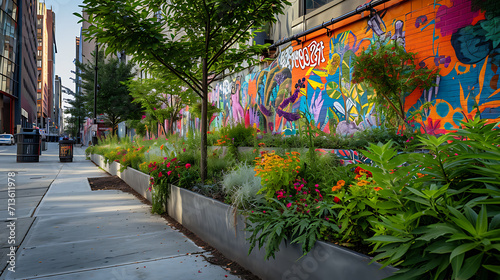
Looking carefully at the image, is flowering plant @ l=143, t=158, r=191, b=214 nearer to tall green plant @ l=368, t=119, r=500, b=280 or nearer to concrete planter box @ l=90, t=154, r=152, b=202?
concrete planter box @ l=90, t=154, r=152, b=202

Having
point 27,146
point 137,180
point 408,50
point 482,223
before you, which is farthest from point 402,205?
point 27,146

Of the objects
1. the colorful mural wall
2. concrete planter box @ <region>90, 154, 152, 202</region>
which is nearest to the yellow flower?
the colorful mural wall

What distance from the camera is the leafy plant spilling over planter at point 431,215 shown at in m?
1.39

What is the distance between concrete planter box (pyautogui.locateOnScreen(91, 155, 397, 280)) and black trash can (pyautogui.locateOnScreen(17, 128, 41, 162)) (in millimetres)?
14977

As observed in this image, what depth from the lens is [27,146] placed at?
56.7 feet

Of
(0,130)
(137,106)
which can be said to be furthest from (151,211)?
(0,130)

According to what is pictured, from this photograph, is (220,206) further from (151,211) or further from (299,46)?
(299,46)

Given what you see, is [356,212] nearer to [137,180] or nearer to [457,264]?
[457,264]

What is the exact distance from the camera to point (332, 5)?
867 centimetres

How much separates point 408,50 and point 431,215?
18.3 ft

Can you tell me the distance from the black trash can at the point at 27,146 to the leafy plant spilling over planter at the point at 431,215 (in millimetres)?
18611

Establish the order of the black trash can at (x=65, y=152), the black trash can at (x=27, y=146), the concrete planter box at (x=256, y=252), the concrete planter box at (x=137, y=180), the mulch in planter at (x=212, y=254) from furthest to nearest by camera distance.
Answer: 1. the black trash can at (x=65, y=152)
2. the black trash can at (x=27, y=146)
3. the concrete planter box at (x=137, y=180)
4. the mulch in planter at (x=212, y=254)
5. the concrete planter box at (x=256, y=252)

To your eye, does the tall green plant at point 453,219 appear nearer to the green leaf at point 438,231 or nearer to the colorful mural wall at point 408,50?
the green leaf at point 438,231

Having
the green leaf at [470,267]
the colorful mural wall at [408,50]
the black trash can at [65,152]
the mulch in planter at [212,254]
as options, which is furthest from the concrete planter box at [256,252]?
the black trash can at [65,152]
